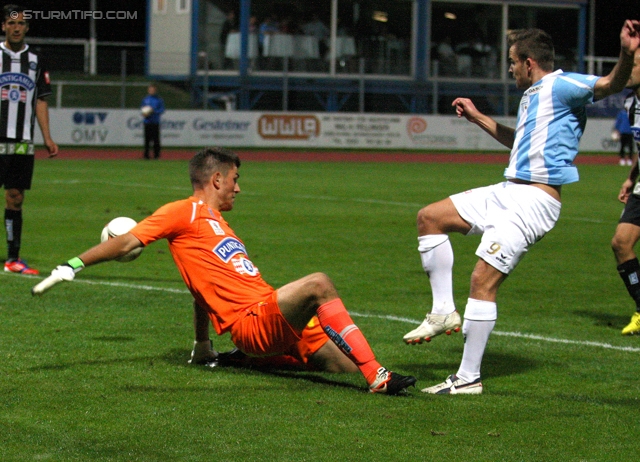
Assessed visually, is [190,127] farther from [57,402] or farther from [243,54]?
[57,402]

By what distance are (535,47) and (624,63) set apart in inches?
24.8

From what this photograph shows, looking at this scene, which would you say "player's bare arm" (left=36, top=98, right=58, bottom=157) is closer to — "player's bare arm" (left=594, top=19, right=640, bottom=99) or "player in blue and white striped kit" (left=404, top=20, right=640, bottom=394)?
"player in blue and white striped kit" (left=404, top=20, right=640, bottom=394)

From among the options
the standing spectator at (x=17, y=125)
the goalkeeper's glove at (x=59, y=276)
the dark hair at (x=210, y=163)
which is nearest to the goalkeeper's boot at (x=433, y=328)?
the dark hair at (x=210, y=163)

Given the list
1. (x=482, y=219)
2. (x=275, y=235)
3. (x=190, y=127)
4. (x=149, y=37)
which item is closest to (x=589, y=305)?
(x=482, y=219)

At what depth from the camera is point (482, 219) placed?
19.0ft

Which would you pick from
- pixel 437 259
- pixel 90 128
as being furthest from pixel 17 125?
pixel 90 128

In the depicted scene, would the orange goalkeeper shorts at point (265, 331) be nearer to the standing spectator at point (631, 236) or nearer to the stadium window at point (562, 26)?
the standing spectator at point (631, 236)

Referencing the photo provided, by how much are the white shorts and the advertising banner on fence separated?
26528 millimetres

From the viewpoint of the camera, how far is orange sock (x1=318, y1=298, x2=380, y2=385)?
17.4ft

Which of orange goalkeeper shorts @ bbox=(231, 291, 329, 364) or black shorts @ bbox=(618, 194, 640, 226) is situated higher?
black shorts @ bbox=(618, 194, 640, 226)

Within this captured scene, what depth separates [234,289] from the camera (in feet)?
18.6

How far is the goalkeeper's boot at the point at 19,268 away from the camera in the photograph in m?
9.32

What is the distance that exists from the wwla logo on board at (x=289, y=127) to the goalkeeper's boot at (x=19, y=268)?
23833 mm

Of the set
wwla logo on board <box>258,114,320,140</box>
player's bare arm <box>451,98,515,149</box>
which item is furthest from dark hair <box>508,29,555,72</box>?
wwla logo on board <box>258,114,320,140</box>
